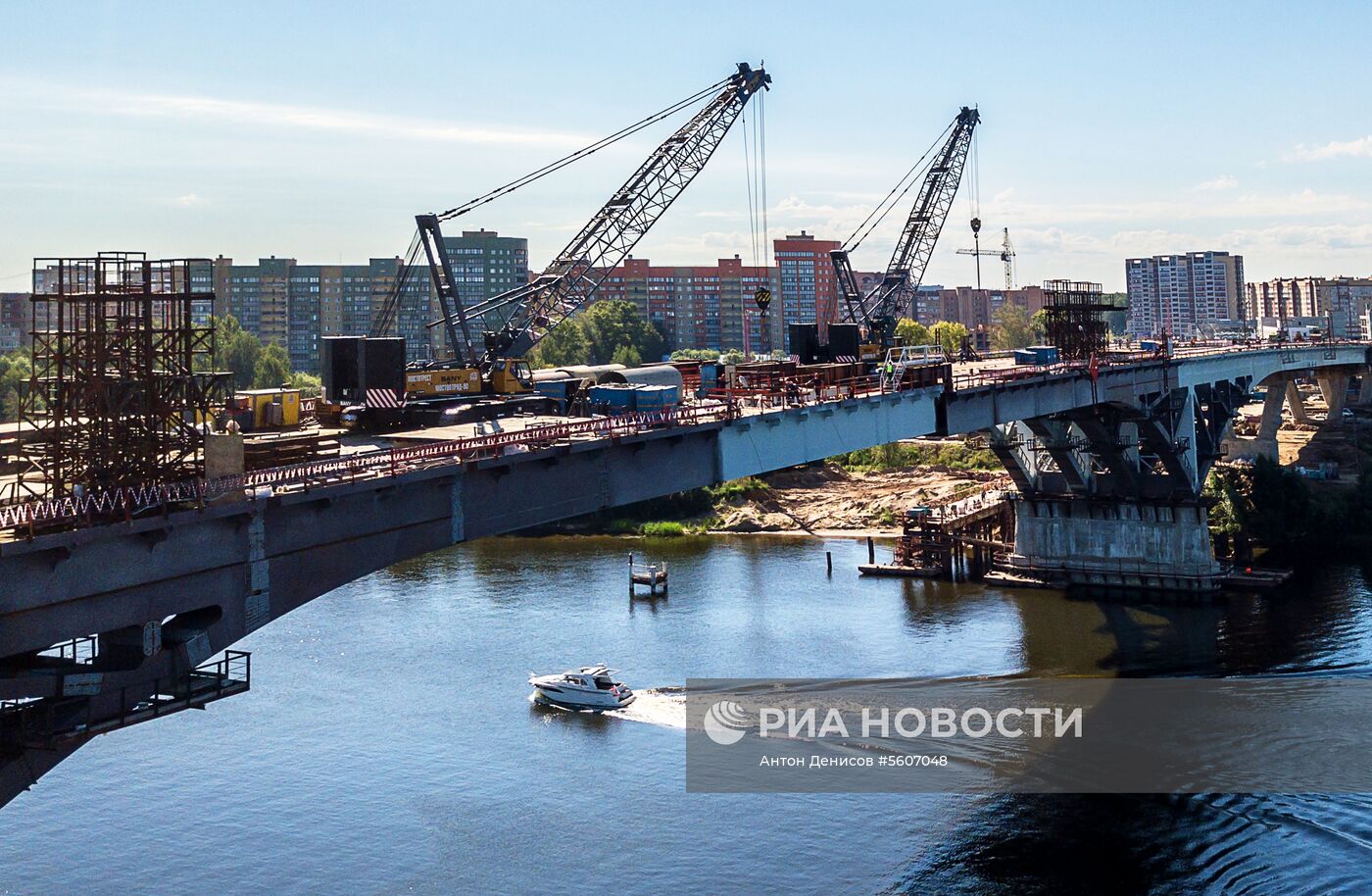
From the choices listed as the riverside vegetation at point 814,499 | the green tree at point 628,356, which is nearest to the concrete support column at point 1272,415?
the riverside vegetation at point 814,499

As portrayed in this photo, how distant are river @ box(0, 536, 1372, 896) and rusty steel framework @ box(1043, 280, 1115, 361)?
23.6 metres

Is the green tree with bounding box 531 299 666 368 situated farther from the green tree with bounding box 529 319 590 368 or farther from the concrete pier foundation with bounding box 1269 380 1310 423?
the concrete pier foundation with bounding box 1269 380 1310 423

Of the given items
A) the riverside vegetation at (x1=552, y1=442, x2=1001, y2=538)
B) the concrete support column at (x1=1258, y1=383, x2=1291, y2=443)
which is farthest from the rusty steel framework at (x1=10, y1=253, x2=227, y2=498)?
the concrete support column at (x1=1258, y1=383, x2=1291, y2=443)

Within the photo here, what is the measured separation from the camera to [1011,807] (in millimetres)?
39531

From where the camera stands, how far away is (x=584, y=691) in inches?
1903

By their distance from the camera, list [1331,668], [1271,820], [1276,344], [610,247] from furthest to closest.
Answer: [1276,344] → [610,247] → [1331,668] → [1271,820]

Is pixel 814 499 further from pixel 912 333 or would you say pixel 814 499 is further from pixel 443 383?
pixel 912 333

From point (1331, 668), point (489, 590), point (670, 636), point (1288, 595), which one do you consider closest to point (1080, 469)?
point (1288, 595)

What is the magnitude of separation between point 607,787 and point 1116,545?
40492 millimetres

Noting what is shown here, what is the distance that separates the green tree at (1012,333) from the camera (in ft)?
563

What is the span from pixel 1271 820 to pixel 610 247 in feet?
149

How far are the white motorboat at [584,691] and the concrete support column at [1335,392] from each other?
8065 cm

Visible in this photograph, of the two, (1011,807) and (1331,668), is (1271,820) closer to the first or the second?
(1011,807)

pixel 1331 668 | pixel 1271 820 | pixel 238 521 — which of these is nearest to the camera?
pixel 238 521
